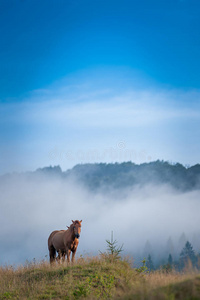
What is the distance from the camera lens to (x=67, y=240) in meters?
19.2

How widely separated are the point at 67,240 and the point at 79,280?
5.10 meters

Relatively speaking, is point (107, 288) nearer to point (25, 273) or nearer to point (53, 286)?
point (53, 286)

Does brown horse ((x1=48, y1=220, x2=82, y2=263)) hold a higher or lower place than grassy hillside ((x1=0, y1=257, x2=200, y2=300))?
higher

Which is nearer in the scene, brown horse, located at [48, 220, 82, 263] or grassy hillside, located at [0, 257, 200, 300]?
grassy hillside, located at [0, 257, 200, 300]

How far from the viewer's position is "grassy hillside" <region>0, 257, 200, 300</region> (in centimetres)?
1305

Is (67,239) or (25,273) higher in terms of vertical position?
(67,239)

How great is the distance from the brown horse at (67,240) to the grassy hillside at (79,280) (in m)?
1.84

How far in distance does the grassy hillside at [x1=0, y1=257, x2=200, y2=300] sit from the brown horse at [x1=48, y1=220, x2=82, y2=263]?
184 centimetres

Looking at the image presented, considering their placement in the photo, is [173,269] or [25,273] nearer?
[173,269]

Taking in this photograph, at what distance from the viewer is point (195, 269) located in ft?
36.8

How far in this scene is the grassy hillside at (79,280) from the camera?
13.0 meters

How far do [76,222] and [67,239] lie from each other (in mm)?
1137

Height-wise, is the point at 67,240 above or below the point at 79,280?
above

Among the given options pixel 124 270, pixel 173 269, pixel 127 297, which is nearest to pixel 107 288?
pixel 124 270
